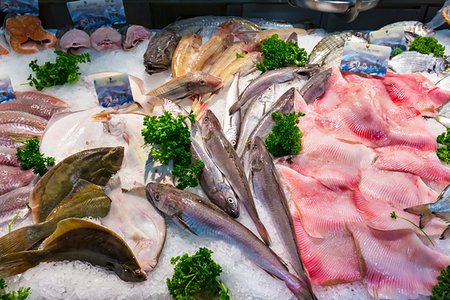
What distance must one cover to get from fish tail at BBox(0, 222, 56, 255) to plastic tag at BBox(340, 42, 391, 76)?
100 inches

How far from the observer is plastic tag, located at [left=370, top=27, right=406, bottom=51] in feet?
10.9

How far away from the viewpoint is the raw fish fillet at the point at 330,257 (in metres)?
1.84

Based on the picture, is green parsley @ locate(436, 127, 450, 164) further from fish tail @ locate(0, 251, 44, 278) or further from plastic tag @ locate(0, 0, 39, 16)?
plastic tag @ locate(0, 0, 39, 16)

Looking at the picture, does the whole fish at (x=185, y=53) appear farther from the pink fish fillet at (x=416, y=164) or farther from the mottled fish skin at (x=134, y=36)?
the pink fish fillet at (x=416, y=164)

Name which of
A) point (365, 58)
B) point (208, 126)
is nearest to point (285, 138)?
point (208, 126)

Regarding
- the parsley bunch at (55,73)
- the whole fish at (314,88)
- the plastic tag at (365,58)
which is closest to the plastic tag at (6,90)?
the parsley bunch at (55,73)

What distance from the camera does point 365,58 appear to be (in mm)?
2859

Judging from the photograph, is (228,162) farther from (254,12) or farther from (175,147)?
(254,12)

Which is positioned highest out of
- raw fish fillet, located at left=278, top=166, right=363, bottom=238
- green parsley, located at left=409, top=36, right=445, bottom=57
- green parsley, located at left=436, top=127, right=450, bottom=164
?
green parsley, located at left=409, top=36, right=445, bottom=57

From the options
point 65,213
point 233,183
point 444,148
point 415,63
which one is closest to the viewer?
A: point 65,213

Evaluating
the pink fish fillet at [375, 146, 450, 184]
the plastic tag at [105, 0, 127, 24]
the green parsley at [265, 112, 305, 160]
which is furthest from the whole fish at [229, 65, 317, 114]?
the plastic tag at [105, 0, 127, 24]

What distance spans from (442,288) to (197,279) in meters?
1.22

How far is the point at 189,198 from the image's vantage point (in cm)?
197

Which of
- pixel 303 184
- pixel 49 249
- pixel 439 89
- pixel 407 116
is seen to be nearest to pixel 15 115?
pixel 49 249
